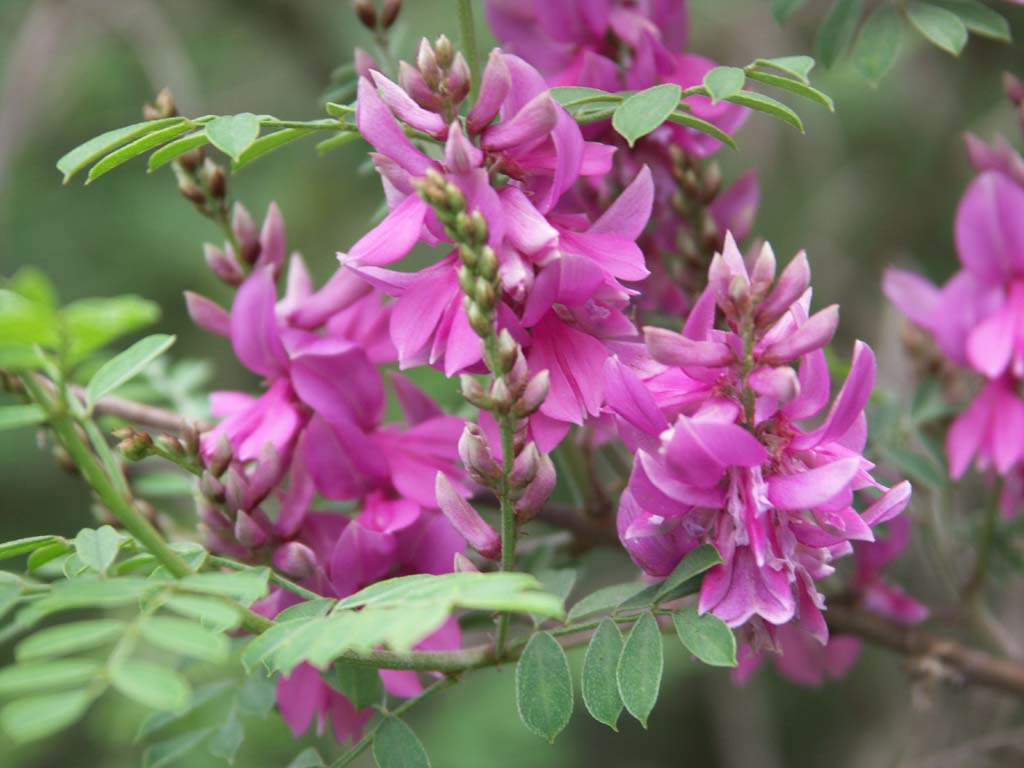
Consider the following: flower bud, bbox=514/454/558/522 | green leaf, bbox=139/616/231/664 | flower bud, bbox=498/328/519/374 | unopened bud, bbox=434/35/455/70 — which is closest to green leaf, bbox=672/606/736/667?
flower bud, bbox=514/454/558/522

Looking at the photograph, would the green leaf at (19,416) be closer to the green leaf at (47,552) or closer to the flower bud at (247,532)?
the green leaf at (47,552)

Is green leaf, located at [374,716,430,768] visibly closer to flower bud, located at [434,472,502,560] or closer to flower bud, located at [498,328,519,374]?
flower bud, located at [434,472,502,560]

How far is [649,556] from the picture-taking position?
2.99 ft

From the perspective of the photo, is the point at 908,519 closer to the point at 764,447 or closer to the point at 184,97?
the point at 764,447

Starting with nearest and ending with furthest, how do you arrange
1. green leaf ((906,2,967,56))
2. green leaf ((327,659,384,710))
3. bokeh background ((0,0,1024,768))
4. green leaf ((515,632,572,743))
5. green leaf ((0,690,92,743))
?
green leaf ((0,690,92,743))
green leaf ((515,632,572,743))
green leaf ((327,659,384,710))
green leaf ((906,2,967,56))
bokeh background ((0,0,1024,768))

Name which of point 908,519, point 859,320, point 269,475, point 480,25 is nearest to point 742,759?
point 859,320

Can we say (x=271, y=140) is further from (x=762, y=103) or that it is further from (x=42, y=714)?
(x=42, y=714)

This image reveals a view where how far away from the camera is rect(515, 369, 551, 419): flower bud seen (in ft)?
2.68

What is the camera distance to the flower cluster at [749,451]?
82cm

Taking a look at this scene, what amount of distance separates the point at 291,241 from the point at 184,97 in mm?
1634

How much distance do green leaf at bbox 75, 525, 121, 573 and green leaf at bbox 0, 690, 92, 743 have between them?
0.20 meters

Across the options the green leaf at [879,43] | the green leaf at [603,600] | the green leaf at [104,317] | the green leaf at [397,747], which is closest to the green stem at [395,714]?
the green leaf at [397,747]

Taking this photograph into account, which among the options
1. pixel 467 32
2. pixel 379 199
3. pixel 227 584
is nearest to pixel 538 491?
pixel 227 584

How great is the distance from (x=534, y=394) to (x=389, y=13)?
0.60 m
